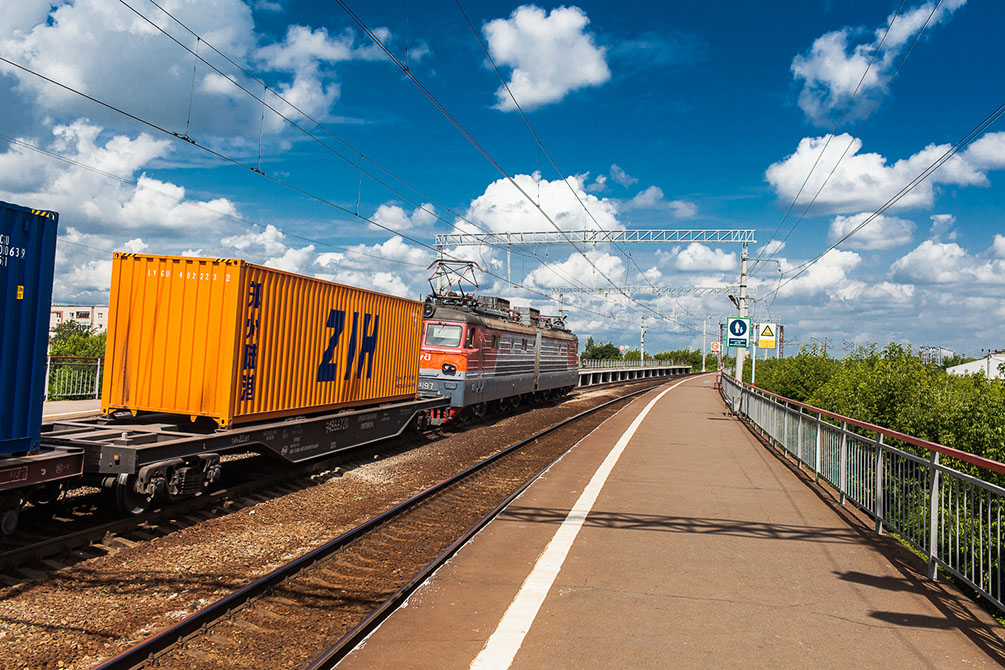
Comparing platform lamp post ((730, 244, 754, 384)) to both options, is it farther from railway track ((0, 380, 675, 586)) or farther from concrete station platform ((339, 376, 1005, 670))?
railway track ((0, 380, 675, 586))

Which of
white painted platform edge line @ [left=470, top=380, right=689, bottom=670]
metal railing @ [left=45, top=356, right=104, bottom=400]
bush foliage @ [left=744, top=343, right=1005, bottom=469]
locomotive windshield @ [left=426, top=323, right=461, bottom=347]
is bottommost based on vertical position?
white painted platform edge line @ [left=470, top=380, right=689, bottom=670]

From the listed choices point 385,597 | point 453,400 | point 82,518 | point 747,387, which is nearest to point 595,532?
point 385,597

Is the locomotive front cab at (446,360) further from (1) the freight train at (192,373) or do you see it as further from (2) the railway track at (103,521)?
(2) the railway track at (103,521)

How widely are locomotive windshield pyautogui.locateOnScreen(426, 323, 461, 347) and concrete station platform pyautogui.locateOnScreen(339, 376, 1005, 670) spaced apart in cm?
848

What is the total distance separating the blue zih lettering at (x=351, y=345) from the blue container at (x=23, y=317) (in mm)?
4645

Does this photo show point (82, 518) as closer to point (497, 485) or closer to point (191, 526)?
point (191, 526)

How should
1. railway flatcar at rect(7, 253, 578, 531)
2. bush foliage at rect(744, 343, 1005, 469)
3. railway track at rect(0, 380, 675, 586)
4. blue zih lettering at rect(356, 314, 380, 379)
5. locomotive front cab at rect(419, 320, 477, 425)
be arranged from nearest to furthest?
1. railway track at rect(0, 380, 675, 586)
2. railway flatcar at rect(7, 253, 578, 531)
3. bush foliage at rect(744, 343, 1005, 469)
4. blue zih lettering at rect(356, 314, 380, 379)
5. locomotive front cab at rect(419, 320, 477, 425)

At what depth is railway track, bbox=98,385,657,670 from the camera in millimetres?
4461

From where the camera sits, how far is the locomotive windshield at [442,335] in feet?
56.3

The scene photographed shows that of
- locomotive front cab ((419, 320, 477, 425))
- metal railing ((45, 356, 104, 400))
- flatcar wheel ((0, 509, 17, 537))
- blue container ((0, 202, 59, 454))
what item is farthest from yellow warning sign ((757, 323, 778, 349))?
flatcar wheel ((0, 509, 17, 537))

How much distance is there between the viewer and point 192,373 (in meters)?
8.74

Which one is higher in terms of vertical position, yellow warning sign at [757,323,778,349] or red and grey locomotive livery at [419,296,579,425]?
yellow warning sign at [757,323,778,349]

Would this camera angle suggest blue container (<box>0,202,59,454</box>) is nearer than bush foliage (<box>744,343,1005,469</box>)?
Yes

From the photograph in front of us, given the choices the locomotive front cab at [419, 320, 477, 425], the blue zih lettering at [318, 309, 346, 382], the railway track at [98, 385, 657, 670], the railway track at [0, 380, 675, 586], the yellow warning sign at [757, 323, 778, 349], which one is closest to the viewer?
the railway track at [98, 385, 657, 670]
